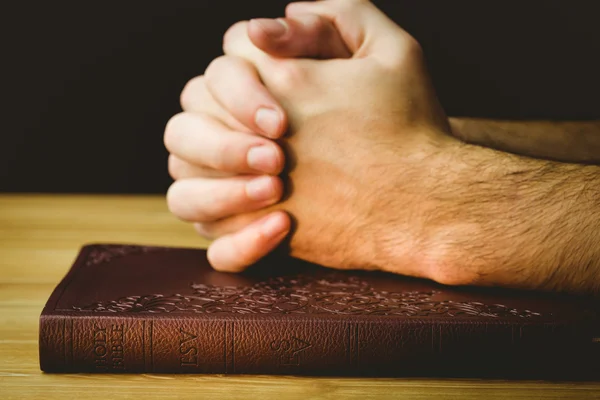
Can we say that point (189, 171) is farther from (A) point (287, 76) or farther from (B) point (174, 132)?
(A) point (287, 76)

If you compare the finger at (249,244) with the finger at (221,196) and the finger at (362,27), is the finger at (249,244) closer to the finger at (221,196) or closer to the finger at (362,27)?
the finger at (221,196)

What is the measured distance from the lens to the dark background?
1787 millimetres

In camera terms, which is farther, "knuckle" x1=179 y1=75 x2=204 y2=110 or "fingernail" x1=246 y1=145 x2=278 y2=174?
"knuckle" x1=179 y1=75 x2=204 y2=110

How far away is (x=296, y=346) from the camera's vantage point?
0.59 m

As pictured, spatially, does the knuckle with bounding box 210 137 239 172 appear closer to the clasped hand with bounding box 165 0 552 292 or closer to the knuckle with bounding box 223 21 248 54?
the clasped hand with bounding box 165 0 552 292

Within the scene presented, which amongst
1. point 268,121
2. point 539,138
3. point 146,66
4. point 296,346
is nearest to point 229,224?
point 268,121

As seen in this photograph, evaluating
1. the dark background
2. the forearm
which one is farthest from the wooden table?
the dark background

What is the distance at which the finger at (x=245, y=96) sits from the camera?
77 cm

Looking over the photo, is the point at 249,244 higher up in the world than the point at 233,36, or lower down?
lower down

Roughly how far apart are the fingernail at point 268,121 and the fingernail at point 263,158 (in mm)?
19

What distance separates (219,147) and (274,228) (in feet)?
0.40

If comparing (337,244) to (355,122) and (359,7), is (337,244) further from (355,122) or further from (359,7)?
(359,7)

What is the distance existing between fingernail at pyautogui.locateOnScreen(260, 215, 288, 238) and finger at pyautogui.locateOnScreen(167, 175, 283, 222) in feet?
0.08

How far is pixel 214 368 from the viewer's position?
0.59m
